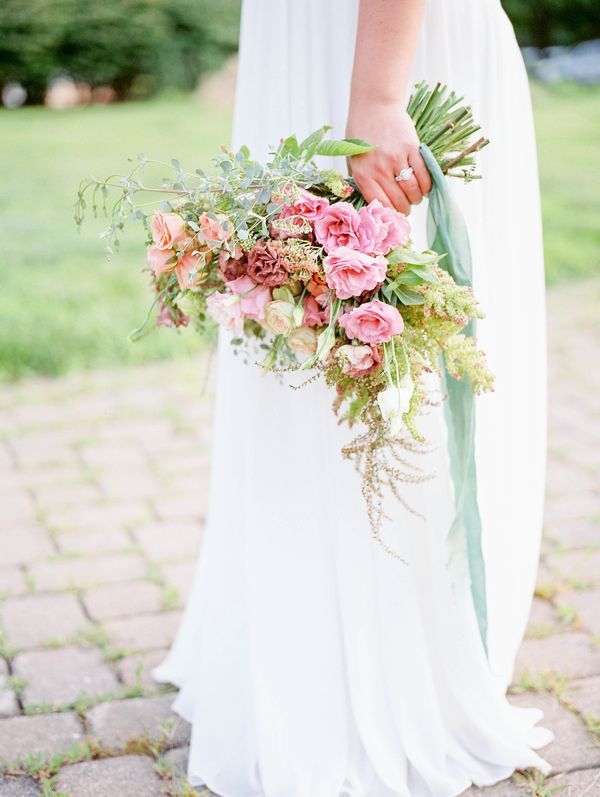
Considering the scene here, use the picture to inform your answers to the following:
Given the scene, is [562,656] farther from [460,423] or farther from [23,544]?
[23,544]

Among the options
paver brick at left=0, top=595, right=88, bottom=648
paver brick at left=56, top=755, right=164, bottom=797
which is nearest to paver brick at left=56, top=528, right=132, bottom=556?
paver brick at left=0, top=595, right=88, bottom=648

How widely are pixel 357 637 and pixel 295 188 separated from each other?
0.97m

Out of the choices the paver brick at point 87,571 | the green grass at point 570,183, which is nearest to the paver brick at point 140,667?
the paver brick at point 87,571

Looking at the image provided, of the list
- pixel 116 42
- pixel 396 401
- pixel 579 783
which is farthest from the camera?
pixel 116 42

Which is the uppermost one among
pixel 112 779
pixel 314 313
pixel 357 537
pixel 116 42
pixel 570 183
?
pixel 314 313

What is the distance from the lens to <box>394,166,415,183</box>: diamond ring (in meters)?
1.89

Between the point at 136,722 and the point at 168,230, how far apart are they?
1286 millimetres

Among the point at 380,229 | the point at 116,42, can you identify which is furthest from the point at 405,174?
the point at 116,42

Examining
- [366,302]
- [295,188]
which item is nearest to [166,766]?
[366,302]

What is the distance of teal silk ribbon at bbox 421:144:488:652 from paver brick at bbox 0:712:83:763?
103 cm

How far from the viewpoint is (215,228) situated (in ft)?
6.01

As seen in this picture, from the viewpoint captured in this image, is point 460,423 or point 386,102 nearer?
point 386,102

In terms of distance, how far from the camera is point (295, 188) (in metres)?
1.82

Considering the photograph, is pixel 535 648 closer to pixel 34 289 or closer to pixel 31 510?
pixel 31 510
